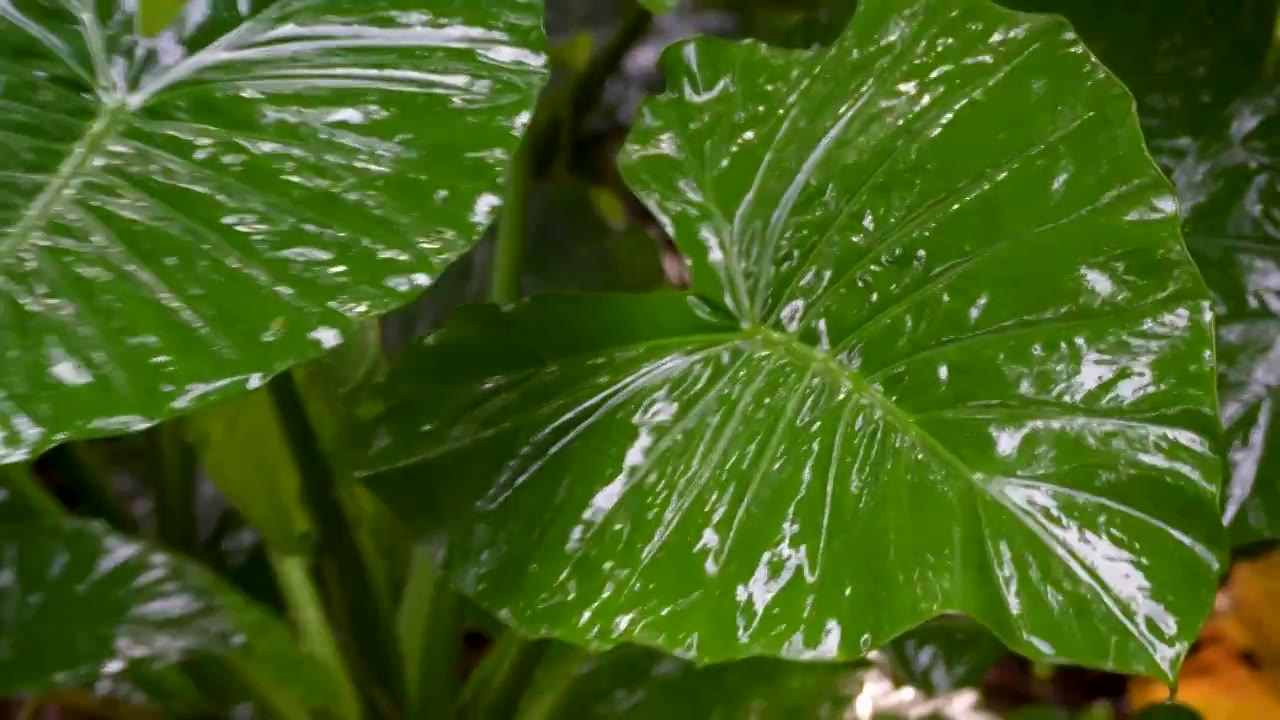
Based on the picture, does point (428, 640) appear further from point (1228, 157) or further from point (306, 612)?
point (1228, 157)

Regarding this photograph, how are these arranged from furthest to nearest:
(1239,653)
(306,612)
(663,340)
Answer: (1239,653) → (306,612) → (663,340)

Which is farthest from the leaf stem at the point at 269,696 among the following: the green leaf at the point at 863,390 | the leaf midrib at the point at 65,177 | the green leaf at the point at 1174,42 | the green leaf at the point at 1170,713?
the green leaf at the point at 1174,42

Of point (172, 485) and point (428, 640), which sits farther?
point (172, 485)

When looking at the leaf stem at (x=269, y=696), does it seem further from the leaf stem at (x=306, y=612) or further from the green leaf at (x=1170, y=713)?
the green leaf at (x=1170, y=713)

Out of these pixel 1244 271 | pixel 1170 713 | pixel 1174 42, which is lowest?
pixel 1170 713

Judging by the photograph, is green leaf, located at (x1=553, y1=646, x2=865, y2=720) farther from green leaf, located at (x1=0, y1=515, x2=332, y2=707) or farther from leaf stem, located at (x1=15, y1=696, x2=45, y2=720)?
leaf stem, located at (x1=15, y1=696, x2=45, y2=720)

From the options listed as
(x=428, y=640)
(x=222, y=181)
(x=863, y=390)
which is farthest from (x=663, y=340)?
(x=428, y=640)

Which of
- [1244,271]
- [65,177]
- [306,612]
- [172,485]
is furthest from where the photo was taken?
[172,485]
